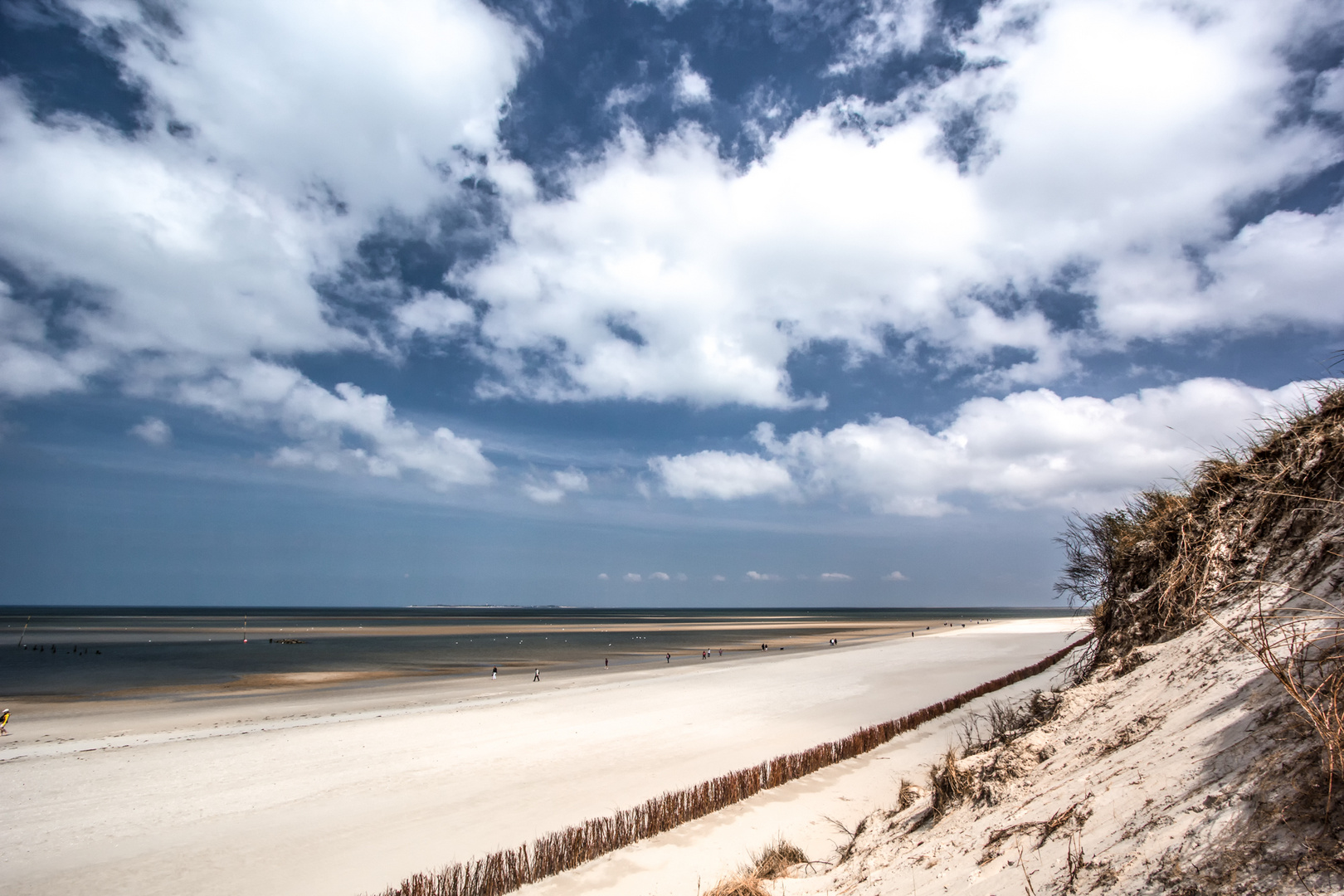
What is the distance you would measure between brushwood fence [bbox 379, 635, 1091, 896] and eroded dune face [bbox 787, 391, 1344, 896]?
444 cm

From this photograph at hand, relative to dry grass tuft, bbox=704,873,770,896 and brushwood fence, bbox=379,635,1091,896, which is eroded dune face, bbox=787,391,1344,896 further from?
brushwood fence, bbox=379,635,1091,896

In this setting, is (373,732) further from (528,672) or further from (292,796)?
(528,672)

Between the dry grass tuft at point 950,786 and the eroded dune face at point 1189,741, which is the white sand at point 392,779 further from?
the eroded dune face at point 1189,741

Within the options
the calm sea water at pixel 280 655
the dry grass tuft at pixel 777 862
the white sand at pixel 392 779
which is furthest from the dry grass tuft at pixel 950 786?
the calm sea water at pixel 280 655

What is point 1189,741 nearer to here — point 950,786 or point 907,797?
point 950,786

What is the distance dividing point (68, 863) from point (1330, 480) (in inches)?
792

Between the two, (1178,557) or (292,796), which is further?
(292,796)

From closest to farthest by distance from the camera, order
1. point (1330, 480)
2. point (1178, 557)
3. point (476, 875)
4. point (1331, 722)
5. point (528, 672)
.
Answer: point (1331, 722), point (1330, 480), point (1178, 557), point (476, 875), point (528, 672)

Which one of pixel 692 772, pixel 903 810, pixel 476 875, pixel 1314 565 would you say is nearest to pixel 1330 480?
pixel 1314 565

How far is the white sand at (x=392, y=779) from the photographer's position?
A: 1139 cm

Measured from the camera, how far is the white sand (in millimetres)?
11391

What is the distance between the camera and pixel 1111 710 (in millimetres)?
6180

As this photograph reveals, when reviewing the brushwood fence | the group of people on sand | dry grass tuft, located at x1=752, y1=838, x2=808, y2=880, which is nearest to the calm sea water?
the group of people on sand

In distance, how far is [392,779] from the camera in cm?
1689
